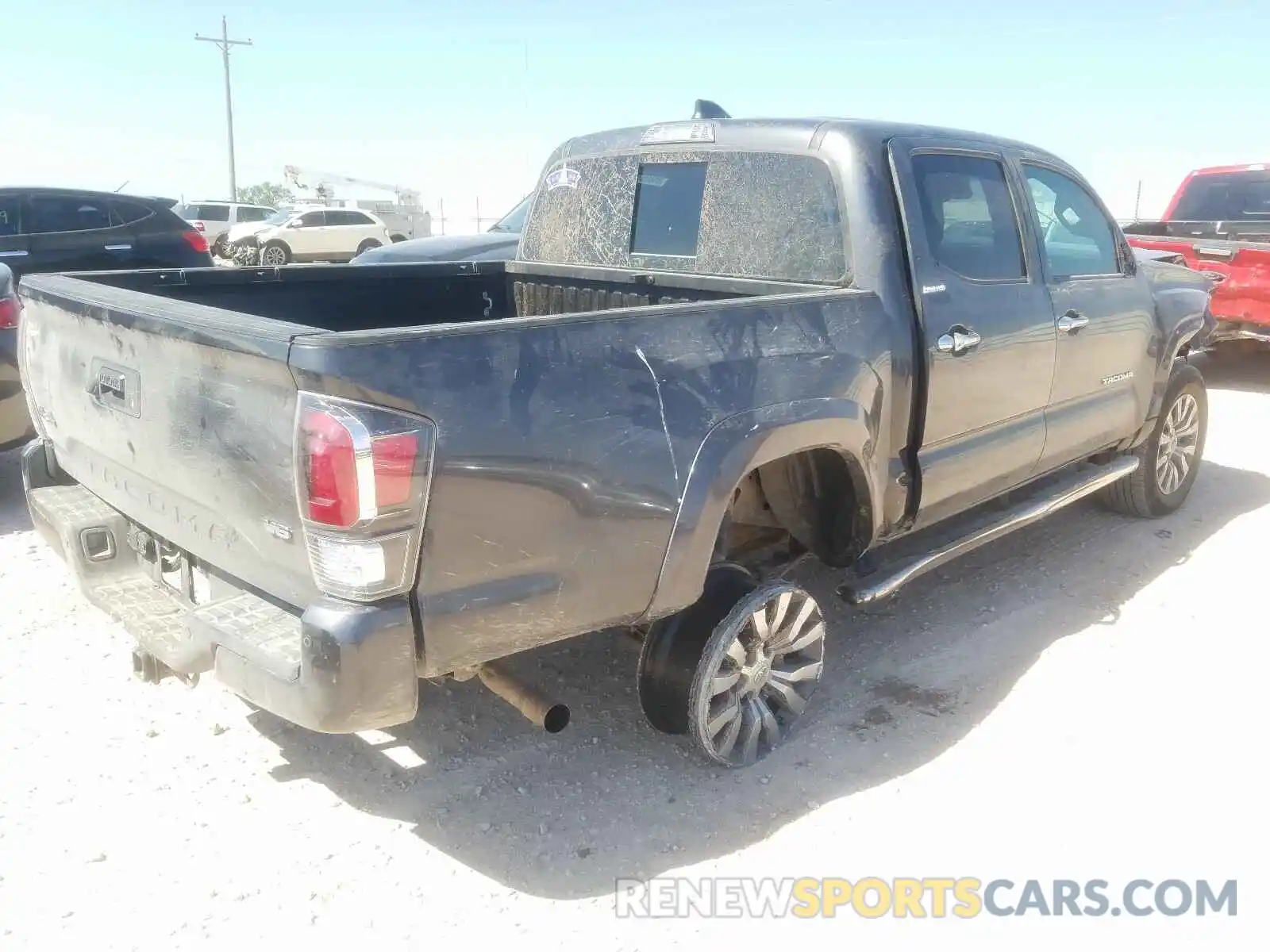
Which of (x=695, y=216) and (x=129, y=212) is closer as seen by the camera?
(x=695, y=216)

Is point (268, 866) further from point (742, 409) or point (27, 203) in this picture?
point (27, 203)

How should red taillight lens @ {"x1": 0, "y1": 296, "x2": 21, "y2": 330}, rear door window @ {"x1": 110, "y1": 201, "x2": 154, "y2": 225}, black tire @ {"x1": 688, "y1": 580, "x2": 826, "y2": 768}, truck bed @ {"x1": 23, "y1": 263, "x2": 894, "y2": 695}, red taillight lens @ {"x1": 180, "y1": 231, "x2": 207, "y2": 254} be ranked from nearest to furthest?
truck bed @ {"x1": 23, "y1": 263, "x2": 894, "y2": 695} < black tire @ {"x1": 688, "y1": 580, "x2": 826, "y2": 768} < red taillight lens @ {"x1": 0, "y1": 296, "x2": 21, "y2": 330} < rear door window @ {"x1": 110, "y1": 201, "x2": 154, "y2": 225} < red taillight lens @ {"x1": 180, "y1": 231, "x2": 207, "y2": 254}

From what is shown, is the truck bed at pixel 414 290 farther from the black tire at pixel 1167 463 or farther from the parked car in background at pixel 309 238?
the parked car in background at pixel 309 238

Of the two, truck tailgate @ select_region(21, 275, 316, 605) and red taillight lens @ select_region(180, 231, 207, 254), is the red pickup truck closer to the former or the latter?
truck tailgate @ select_region(21, 275, 316, 605)

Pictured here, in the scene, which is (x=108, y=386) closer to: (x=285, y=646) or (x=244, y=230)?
(x=285, y=646)

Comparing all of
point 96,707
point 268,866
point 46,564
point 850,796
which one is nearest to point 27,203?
point 46,564

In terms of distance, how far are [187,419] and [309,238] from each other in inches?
943

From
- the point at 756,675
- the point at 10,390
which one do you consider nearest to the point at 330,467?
the point at 756,675

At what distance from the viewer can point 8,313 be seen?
5.33 m

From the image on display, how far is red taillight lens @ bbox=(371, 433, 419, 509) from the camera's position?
7.06 ft

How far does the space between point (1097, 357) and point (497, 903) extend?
354 centimetres

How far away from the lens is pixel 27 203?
919 centimetres

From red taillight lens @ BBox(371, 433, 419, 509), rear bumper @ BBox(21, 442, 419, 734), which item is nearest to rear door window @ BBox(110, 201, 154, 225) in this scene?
rear bumper @ BBox(21, 442, 419, 734)

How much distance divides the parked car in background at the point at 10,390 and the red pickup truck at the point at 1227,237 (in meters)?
→ 8.27
